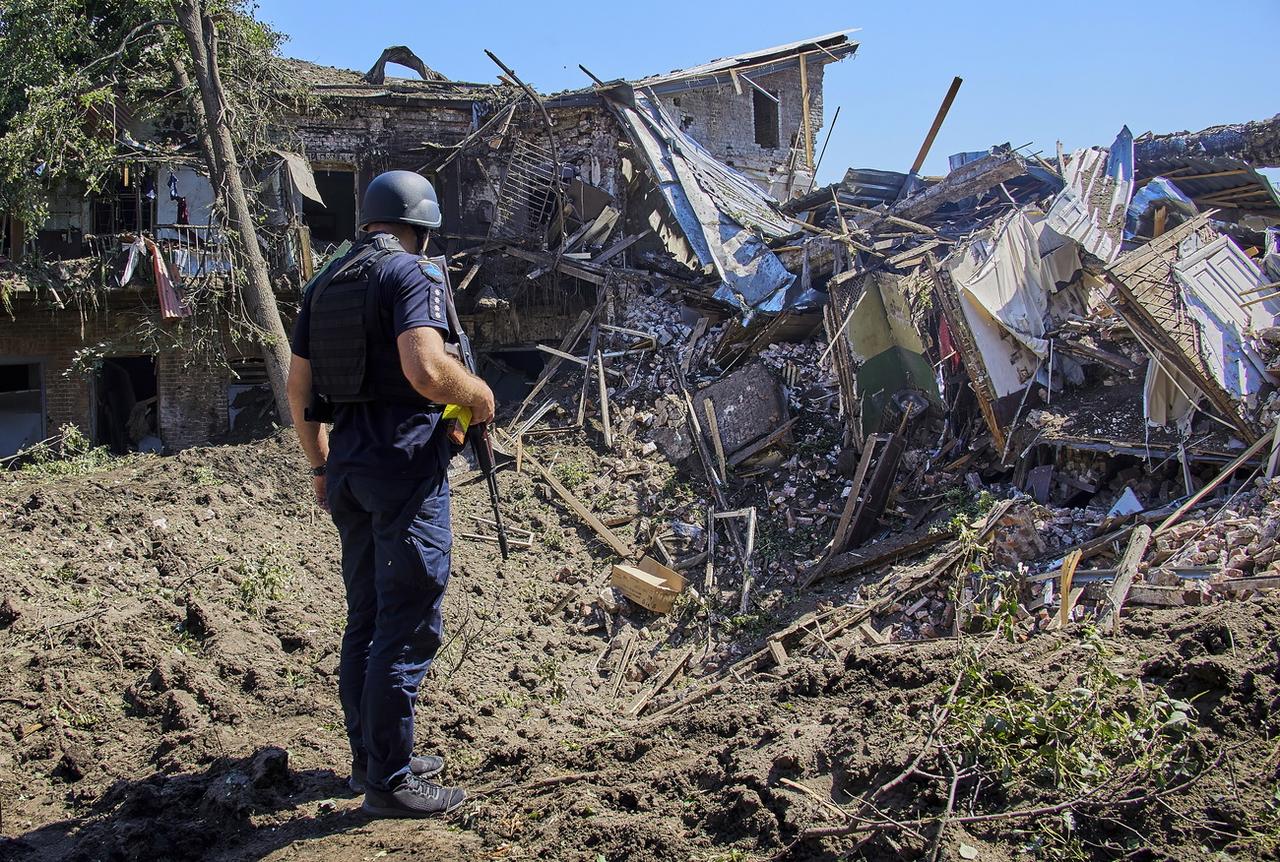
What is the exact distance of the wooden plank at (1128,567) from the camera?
5910mm

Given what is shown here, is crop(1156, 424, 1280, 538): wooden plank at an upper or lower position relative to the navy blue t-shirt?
lower

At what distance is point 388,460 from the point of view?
11.2 feet

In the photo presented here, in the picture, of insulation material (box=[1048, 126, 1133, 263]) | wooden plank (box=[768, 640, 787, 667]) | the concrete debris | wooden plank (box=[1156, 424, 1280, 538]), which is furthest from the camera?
→ insulation material (box=[1048, 126, 1133, 263])

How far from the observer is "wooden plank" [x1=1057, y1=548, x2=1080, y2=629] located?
5.81m

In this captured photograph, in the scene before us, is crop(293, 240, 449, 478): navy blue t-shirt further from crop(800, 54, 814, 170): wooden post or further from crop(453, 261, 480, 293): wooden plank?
crop(800, 54, 814, 170): wooden post

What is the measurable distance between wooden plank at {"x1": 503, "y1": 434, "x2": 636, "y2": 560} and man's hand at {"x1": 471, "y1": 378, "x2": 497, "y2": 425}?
6.60 meters

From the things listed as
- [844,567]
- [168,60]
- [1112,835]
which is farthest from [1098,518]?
[168,60]

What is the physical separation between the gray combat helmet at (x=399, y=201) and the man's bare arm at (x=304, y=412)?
59 centimetres

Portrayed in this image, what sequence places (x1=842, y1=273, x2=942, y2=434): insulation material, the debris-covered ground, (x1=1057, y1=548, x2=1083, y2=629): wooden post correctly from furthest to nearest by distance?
(x1=842, y1=273, x2=942, y2=434): insulation material < (x1=1057, y1=548, x2=1083, y2=629): wooden post < the debris-covered ground

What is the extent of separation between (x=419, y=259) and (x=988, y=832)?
8.51 ft

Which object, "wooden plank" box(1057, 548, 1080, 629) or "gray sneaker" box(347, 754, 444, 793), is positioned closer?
"gray sneaker" box(347, 754, 444, 793)

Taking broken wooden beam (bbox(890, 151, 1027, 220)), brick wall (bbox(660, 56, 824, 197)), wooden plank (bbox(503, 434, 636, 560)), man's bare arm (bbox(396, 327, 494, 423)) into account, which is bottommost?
wooden plank (bbox(503, 434, 636, 560))

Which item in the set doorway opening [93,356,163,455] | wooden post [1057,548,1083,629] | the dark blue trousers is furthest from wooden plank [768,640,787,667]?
doorway opening [93,356,163,455]

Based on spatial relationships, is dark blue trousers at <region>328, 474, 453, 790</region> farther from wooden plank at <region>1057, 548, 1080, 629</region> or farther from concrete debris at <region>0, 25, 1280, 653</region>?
wooden plank at <region>1057, 548, 1080, 629</region>
